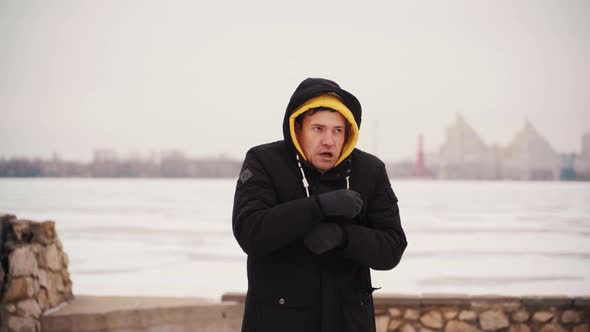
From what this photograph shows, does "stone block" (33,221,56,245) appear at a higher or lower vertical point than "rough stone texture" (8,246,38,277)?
higher

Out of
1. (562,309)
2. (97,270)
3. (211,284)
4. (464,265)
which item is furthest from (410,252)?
(562,309)

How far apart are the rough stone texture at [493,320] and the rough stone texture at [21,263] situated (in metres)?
2.48

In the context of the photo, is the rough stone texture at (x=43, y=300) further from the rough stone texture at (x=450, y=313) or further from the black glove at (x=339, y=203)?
the black glove at (x=339, y=203)

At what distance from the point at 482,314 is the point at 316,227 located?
2.18 m

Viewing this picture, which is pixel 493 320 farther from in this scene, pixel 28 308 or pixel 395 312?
pixel 28 308

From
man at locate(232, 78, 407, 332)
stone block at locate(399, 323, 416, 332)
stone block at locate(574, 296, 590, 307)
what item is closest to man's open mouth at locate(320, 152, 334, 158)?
man at locate(232, 78, 407, 332)

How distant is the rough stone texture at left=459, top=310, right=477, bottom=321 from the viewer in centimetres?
295

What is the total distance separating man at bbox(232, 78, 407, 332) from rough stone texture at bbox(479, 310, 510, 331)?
6.32ft

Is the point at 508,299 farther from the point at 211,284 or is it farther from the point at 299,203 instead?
the point at 211,284

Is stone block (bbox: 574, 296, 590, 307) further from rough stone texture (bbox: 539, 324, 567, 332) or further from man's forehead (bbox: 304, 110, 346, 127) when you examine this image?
man's forehead (bbox: 304, 110, 346, 127)

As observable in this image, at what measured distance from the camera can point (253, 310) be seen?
124 cm

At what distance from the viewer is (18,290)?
9.20 ft

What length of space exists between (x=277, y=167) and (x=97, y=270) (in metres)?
5.24

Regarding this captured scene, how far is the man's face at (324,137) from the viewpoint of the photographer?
1216 mm
